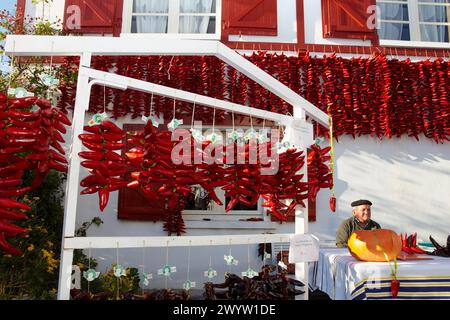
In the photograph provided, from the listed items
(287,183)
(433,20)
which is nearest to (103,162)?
(287,183)

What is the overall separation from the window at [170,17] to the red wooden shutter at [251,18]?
0.31 metres

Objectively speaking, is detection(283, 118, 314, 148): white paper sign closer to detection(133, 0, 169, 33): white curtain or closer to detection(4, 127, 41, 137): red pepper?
detection(4, 127, 41, 137): red pepper

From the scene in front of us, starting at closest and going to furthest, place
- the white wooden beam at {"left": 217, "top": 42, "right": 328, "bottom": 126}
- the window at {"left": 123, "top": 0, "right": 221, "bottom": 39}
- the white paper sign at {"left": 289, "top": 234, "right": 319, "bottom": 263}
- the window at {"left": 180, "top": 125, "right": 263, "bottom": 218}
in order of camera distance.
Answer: the white wooden beam at {"left": 217, "top": 42, "right": 328, "bottom": 126} → the white paper sign at {"left": 289, "top": 234, "right": 319, "bottom": 263} → the window at {"left": 180, "top": 125, "right": 263, "bottom": 218} → the window at {"left": 123, "top": 0, "right": 221, "bottom": 39}

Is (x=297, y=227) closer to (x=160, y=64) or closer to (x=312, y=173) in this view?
(x=312, y=173)

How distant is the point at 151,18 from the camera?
6.41m

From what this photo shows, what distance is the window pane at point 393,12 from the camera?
21.7ft

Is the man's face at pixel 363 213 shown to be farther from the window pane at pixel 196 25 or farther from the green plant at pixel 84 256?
the window pane at pixel 196 25

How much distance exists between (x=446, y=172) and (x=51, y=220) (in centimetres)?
608

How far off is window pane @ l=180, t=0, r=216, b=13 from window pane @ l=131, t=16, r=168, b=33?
0.40m

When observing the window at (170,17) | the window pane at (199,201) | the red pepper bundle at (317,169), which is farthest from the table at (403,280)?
the window at (170,17)

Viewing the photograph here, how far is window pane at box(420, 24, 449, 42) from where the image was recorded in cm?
657

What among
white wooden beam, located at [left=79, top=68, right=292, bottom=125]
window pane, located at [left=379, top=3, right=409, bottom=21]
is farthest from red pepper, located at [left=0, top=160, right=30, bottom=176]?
window pane, located at [left=379, top=3, right=409, bottom=21]

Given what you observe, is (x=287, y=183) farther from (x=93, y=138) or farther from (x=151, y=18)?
(x=151, y=18)

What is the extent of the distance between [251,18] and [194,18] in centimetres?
106
